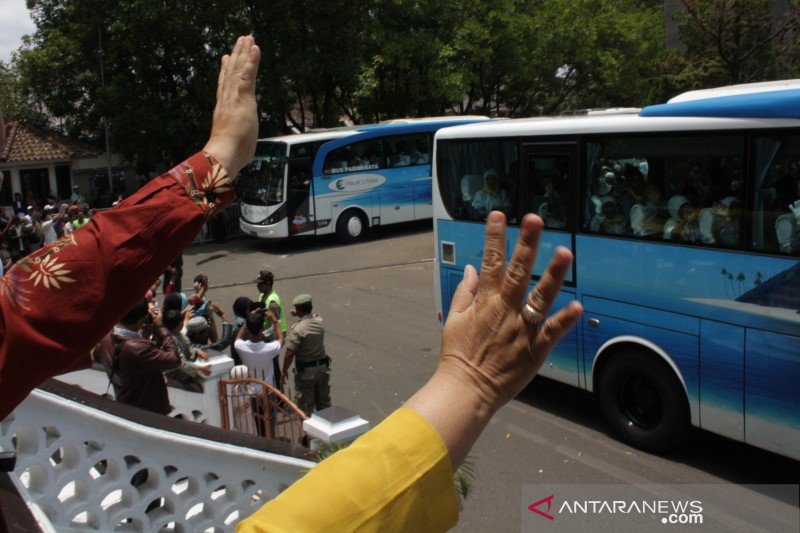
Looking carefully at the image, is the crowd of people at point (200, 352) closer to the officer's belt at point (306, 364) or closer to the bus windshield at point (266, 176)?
the officer's belt at point (306, 364)

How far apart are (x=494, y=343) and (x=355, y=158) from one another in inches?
746

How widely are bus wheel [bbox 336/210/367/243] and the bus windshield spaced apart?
71.8 inches

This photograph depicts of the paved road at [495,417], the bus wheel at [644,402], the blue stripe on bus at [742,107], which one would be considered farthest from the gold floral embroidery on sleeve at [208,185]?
the bus wheel at [644,402]

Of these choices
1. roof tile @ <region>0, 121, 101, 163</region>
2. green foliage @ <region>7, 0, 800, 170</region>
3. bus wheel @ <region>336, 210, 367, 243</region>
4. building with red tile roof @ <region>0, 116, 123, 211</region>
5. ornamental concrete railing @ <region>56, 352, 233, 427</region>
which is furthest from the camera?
roof tile @ <region>0, 121, 101, 163</region>

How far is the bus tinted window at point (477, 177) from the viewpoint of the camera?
8.11 meters

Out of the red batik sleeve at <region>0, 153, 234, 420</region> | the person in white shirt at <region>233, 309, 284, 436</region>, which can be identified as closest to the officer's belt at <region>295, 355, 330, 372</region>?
the person in white shirt at <region>233, 309, 284, 436</region>

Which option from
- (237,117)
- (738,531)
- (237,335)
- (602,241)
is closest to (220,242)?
(237,335)

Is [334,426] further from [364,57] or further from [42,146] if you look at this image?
[42,146]

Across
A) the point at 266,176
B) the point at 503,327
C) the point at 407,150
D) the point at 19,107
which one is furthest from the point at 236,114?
the point at 19,107

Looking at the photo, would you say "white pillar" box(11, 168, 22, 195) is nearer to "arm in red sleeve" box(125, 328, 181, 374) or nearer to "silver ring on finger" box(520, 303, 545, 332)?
"arm in red sleeve" box(125, 328, 181, 374)

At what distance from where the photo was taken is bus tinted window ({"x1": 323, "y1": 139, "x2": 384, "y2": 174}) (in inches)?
773

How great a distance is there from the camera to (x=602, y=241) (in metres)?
7.08

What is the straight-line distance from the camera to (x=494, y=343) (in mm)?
1260

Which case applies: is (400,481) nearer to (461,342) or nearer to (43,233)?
(461,342)
